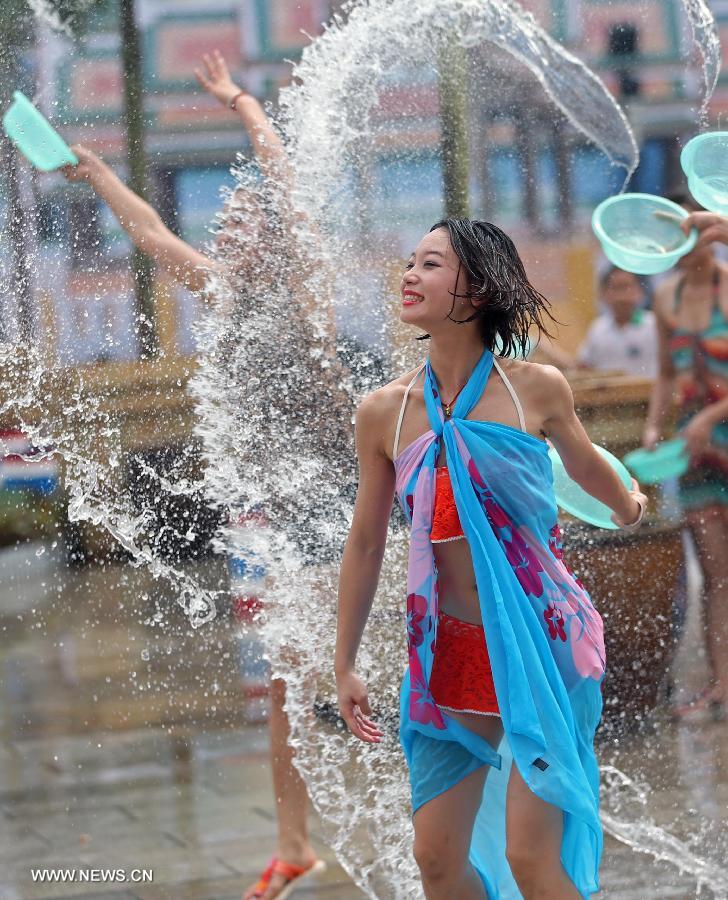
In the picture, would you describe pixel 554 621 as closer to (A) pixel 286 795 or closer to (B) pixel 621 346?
(A) pixel 286 795

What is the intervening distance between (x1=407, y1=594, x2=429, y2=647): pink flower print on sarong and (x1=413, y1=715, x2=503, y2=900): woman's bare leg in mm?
128

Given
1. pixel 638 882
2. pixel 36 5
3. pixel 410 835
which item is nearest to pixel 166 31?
pixel 36 5

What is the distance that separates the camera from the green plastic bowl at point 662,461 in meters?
3.75

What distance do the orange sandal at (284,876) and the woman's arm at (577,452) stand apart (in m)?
1.16

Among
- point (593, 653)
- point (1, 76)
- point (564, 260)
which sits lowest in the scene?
point (593, 653)

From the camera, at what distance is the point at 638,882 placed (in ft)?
8.89

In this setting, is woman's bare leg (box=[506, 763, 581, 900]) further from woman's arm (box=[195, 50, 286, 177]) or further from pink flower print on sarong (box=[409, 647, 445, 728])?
woman's arm (box=[195, 50, 286, 177])

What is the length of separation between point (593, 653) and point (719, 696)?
1765 mm

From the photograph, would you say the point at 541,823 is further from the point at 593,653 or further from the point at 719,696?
the point at 719,696

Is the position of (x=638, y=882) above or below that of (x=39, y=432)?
below

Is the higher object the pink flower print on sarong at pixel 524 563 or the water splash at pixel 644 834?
the pink flower print on sarong at pixel 524 563

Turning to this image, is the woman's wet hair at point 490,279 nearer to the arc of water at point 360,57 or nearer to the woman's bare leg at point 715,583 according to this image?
the arc of water at point 360,57

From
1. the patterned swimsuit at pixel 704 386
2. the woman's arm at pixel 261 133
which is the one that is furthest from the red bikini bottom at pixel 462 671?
the patterned swimsuit at pixel 704 386

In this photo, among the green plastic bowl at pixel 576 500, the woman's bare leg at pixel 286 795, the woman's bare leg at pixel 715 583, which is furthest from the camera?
the woman's bare leg at pixel 715 583
